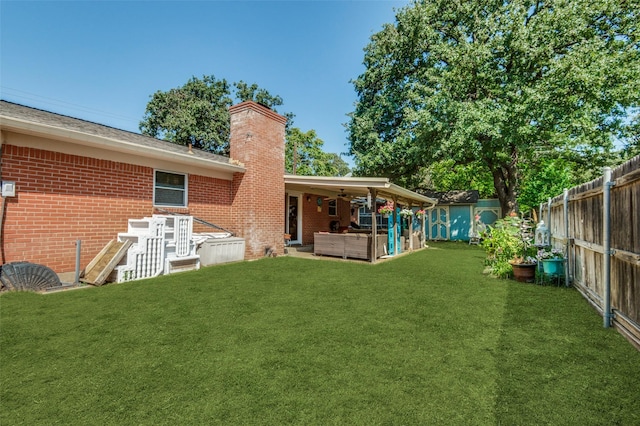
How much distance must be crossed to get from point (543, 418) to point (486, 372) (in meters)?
0.56

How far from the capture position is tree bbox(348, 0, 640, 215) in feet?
35.9

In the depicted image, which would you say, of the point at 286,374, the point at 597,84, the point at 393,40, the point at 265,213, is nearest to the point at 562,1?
the point at 597,84

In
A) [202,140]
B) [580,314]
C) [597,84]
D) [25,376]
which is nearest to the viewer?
[25,376]

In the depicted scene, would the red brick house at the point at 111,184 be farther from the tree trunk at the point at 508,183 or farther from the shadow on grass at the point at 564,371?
the tree trunk at the point at 508,183

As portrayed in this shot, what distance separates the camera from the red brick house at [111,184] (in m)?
5.25

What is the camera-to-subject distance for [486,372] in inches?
97.1

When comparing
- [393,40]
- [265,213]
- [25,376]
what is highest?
[393,40]

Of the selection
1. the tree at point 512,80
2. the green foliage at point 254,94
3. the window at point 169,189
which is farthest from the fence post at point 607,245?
the green foliage at point 254,94

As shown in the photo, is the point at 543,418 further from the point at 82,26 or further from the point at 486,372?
the point at 82,26

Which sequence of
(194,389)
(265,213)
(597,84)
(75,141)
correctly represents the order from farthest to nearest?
(597,84)
(265,213)
(75,141)
(194,389)

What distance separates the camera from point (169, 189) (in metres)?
7.76

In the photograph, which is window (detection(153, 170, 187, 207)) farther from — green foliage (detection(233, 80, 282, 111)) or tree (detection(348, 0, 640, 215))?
green foliage (detection(233, 80, 282, 111))

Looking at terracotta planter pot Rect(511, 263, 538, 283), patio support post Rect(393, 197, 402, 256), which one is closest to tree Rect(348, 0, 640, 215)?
patio support post Rect(393, 197, 402, 256)

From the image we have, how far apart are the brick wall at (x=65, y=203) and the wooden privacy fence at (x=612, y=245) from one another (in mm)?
8915
